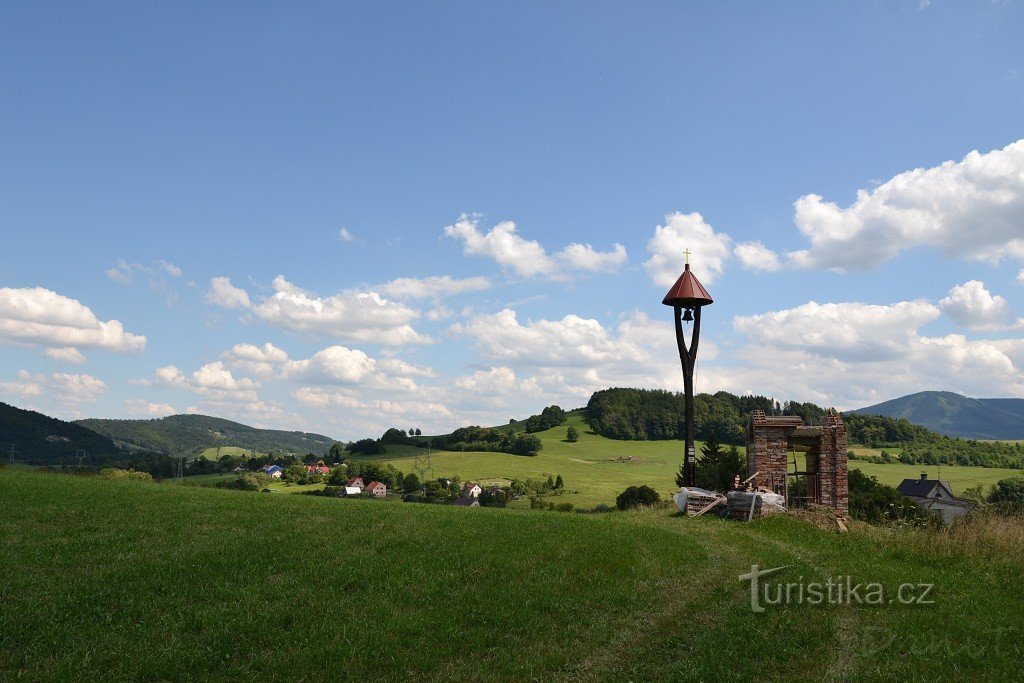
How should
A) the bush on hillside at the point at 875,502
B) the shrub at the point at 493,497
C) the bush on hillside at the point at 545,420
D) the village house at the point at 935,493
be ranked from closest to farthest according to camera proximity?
the bush on hillside at the point at 875,502 < the shrub at the point at 493,497 < the village house at the point at 935,493 < the bush on hillside at the point at 545,420

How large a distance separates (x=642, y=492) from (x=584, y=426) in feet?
319

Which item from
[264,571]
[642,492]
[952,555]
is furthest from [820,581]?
[642,492]

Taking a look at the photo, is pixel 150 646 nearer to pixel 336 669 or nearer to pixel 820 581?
pixel 336 669

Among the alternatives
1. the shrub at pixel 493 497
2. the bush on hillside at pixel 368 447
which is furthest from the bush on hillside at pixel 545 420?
the shrub at pixel 493 497

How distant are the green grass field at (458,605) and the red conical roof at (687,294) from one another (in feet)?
56.4

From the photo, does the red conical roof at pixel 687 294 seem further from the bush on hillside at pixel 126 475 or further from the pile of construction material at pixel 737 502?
the bush on hillside at pixel 126 475

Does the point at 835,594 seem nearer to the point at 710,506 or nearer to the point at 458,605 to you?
the point at 458,605

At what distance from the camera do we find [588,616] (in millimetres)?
11531

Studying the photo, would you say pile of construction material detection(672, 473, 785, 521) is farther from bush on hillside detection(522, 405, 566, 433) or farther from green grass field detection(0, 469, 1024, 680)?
bush on hillside detection(522, 405, 566, 433)

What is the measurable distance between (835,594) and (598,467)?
107413 millimetres

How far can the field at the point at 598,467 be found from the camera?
334ft

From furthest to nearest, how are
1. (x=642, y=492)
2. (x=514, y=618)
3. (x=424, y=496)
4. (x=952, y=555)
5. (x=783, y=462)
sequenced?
(x=424, y=496) → (x=642, y=492) → (x=783, y=462) → (x=952, y=555) → (x=514, y=618)

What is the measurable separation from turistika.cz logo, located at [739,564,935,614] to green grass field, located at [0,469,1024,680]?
26 centimetres

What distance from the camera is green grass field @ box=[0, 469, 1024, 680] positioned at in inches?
363
